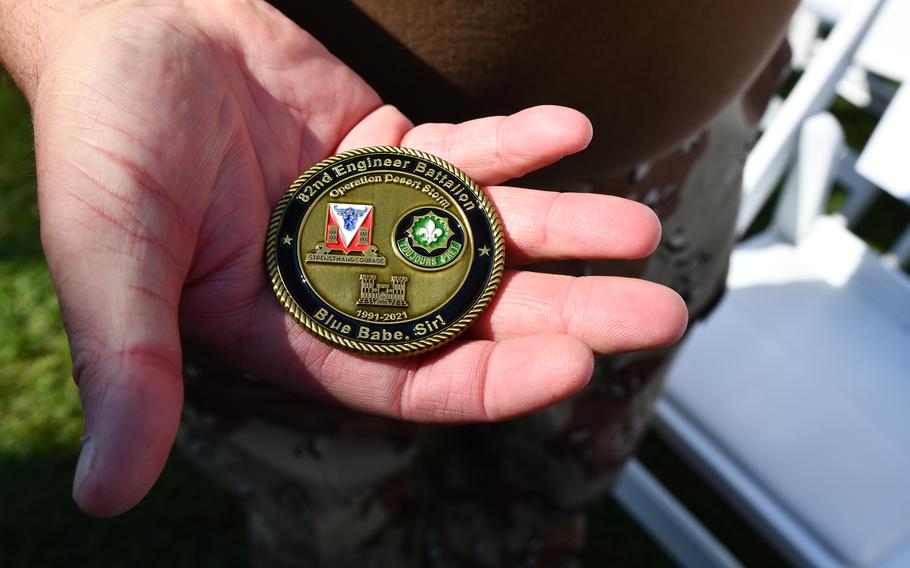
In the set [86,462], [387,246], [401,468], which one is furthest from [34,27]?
[401,468]

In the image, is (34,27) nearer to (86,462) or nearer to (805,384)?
(86,462)

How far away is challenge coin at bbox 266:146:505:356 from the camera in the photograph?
62.1 inches

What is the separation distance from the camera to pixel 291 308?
4.95 feet

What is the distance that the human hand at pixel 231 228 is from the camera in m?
1.08

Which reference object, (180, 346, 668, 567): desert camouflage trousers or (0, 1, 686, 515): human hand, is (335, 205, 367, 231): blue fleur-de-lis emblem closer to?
(0, 1, 686, 515): human hand

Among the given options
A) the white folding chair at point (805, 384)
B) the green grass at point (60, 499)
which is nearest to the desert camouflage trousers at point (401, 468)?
the white folding chair at point (805, 384)

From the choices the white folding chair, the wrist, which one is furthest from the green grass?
the white folding chair

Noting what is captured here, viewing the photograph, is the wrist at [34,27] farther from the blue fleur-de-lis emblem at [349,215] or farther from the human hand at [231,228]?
the blue fleur-de-lis emblem at [349,215]

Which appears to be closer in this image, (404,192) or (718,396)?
(404,192)

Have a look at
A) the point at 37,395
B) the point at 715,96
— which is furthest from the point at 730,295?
the point at 37,395

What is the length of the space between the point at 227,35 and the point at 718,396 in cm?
217

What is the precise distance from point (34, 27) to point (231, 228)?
56cm

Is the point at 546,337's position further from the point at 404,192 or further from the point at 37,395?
the point at 37,395

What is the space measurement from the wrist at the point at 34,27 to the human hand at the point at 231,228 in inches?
0.7
